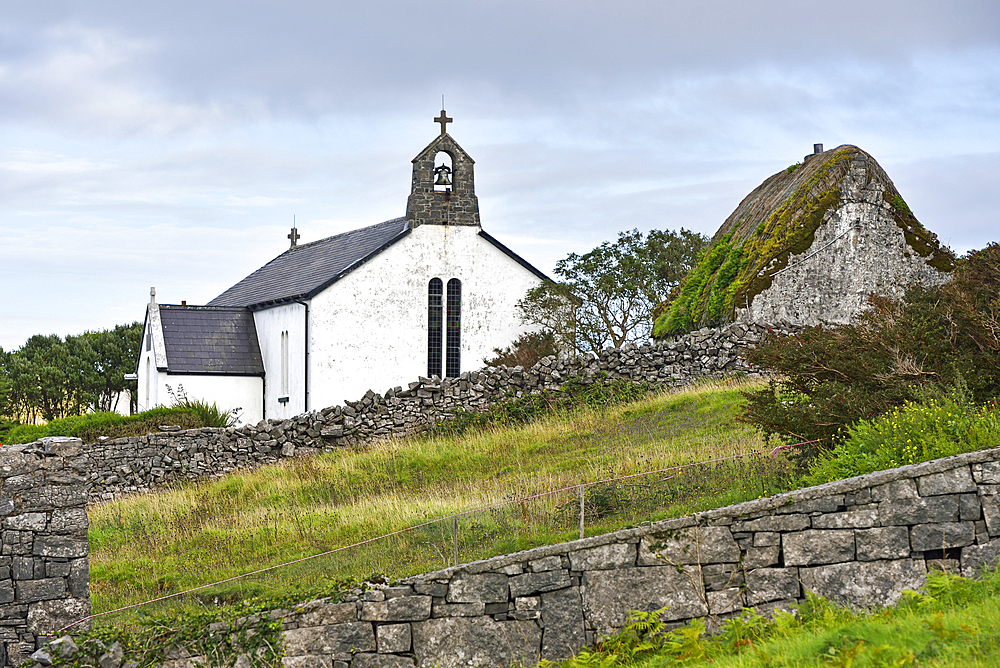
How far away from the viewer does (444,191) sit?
28312 mm

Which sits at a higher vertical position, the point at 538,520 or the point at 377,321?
the point at 377,321

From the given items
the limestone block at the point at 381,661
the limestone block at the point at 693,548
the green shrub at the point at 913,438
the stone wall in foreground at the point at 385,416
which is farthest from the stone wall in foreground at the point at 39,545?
the stone wall in foreground at the point at 385,416

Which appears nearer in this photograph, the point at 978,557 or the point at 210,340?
the point at 978,557

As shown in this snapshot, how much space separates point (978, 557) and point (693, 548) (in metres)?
2.38

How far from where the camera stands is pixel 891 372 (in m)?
9.69

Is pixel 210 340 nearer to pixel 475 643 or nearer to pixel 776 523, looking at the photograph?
pixel 475 643

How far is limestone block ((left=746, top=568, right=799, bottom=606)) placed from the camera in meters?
8.17

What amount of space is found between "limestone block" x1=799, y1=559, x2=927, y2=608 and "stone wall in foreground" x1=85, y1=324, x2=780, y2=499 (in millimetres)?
11887

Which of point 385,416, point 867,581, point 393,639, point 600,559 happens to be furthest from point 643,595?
point 385,416

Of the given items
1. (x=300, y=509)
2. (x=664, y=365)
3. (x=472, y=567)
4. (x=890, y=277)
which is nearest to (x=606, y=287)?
(x=664, y=365)

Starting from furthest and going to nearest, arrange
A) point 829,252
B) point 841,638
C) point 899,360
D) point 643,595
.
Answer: point 829,252 → point 899,360 → point 643,595 → point 841,638

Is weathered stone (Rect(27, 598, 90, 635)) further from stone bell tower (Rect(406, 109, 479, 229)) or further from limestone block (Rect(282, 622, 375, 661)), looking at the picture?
stone bell tower (Rect(406, 109, 479, 229))

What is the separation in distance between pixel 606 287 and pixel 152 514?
1468 cm

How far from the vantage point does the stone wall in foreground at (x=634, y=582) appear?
8.08 m
